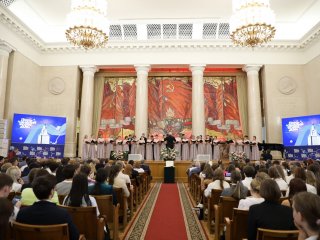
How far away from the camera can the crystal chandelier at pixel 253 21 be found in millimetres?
9672

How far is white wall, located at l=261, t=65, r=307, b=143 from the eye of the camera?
16172mm

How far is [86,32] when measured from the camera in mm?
10242

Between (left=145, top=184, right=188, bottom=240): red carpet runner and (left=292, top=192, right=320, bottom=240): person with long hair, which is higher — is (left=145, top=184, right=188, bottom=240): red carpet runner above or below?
below

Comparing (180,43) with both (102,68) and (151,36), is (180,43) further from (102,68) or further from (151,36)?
(102,68)

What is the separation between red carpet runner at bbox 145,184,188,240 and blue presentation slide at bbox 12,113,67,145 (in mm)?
9584

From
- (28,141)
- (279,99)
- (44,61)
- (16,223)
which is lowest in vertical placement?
(16,223)

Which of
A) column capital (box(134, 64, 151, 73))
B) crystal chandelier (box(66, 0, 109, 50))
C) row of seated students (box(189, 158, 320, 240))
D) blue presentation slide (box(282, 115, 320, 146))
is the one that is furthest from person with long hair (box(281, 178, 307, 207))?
column capital (box(134, 64, 151, 73))

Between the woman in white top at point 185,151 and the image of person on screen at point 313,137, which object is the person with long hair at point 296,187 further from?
the image of person on screen at point 313,137

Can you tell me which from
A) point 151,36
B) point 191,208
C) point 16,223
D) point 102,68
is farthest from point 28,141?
point 16,223

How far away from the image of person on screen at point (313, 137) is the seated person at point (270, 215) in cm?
1253

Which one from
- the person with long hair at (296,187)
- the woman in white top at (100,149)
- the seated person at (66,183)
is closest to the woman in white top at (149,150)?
the woman in white top at (100,149)

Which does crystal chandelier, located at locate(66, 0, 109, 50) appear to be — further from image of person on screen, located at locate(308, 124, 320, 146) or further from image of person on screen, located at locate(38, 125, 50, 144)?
image of person on screen, located at locate(308, 124, 320, 146)

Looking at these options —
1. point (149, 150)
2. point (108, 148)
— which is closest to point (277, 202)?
point (149, 150)

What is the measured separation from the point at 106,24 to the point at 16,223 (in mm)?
9710
